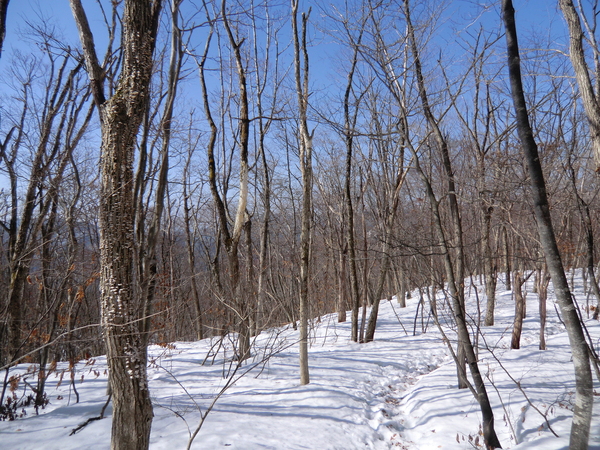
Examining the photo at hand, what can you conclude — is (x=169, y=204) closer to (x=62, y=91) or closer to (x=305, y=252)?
(x=62, y=91)

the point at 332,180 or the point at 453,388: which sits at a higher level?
the point at 332,180

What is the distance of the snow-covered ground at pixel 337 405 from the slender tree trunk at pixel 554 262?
890 mm

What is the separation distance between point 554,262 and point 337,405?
12.4ft

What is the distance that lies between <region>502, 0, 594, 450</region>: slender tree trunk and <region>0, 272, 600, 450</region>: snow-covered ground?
89cm

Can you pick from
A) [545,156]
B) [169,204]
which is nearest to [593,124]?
[545,156]

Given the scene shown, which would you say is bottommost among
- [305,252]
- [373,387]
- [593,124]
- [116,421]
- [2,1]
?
[373,387]

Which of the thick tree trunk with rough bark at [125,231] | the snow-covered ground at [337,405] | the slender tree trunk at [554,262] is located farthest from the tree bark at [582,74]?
the thick tree trunk with rough bark at [125,231]

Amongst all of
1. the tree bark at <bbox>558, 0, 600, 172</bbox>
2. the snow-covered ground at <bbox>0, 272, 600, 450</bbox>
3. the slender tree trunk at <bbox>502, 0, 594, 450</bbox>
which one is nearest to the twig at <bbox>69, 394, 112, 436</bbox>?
the snow-covered ground at <bbox>0, 272, 600, 450</bbox>

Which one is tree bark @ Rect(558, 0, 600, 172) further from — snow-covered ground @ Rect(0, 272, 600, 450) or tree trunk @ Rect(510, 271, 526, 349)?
tree trunk @ Rect(510, 271, 526, 349)

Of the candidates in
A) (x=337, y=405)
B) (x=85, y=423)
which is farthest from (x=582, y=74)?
(x=85, y=423)

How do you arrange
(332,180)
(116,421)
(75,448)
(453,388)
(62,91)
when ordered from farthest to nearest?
(332,180) → (62,91) → (453,388) → (75,448) → (116,421)

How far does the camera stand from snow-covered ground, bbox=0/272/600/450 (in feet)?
14.8

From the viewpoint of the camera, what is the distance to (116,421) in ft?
10.7

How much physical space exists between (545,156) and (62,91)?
1071 cm
